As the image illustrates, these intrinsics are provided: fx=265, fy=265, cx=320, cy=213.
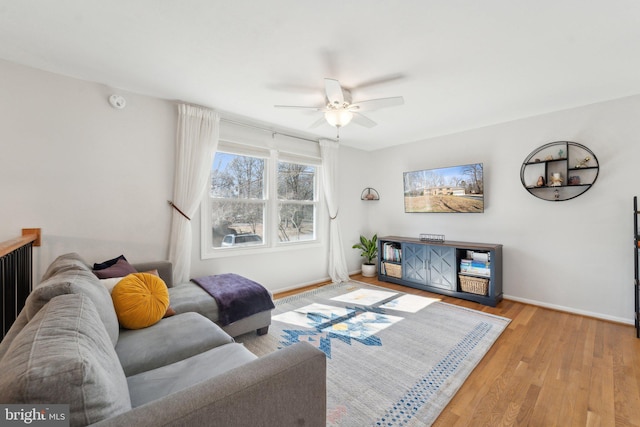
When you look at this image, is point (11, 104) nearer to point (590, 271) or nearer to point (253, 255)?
point (253, 255)

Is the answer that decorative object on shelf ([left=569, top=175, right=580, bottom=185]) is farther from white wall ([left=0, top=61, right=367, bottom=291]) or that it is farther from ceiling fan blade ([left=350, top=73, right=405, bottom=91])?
white wall ([left=0, top=61, right=367, bottom=291])

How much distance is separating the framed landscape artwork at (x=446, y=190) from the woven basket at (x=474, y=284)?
3.11 ft

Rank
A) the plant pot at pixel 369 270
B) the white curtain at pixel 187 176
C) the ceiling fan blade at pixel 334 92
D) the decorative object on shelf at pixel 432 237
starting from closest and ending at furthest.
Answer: the ceiling fan blade at pixel 334 92
the white curtain at pixel 187 176
the decorative object on shelf at pixel 432 237
the plant pot at pixel 369 270

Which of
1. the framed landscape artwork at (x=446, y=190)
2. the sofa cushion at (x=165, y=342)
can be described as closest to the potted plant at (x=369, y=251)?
the framed landscape artwork at (x=446, y=190)

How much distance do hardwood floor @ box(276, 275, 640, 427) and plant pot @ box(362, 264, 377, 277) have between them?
224 centimetres

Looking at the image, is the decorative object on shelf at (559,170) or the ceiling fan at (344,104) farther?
the decorative object on shelf at (559,170)

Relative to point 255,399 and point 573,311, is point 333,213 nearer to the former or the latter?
point 573,311

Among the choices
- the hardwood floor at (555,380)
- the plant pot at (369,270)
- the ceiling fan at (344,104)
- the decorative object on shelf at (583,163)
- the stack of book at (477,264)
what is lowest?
the hardwood floor at (555,380)

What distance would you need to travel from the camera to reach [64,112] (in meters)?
2.38

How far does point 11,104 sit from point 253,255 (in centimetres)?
262

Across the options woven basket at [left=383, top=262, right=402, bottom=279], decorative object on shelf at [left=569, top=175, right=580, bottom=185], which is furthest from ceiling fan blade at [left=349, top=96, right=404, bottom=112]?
woven basket at [left=383, top=262, right=402, bottom=279]

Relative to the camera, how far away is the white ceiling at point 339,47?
5.27 feet

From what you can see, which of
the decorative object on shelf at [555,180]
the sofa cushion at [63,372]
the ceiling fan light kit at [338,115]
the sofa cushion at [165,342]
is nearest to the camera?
the sofa cushion at [63,372]

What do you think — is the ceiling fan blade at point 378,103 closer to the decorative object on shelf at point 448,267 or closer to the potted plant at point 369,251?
the decorative object on shelf at point 448,267
